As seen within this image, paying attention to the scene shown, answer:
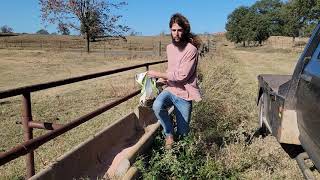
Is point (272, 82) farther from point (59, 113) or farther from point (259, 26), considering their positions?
point (259, 26)

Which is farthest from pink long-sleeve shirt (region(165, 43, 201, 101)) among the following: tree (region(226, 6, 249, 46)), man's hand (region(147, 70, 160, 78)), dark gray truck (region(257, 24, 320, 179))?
tree (region(226, 6, 249, 46))

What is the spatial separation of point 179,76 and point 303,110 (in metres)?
1.46

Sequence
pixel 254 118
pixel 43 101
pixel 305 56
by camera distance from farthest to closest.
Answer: pixel 43 101 < pixel 254 118 < pixel 305 56

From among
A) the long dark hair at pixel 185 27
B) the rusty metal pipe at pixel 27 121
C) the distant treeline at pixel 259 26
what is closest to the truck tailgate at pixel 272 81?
the long dark hair at pixel 185 27

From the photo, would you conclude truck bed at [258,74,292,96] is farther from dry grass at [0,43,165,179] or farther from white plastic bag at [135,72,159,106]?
dry grass at [0,43,165,179]

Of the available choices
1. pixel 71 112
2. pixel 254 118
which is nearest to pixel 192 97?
pixel 254 118

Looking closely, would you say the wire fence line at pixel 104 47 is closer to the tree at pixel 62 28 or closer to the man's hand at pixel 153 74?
the tree at pixel 62 28

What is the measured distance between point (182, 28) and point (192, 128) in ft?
8.18

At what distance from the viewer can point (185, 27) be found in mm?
5621

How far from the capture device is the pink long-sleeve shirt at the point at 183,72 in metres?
5.59

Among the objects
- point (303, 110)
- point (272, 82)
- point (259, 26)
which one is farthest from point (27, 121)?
point (259, 26)

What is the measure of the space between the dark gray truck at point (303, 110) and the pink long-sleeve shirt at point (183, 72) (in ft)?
3.36

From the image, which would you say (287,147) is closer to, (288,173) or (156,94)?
(288,173)

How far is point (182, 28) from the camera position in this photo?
560cm
